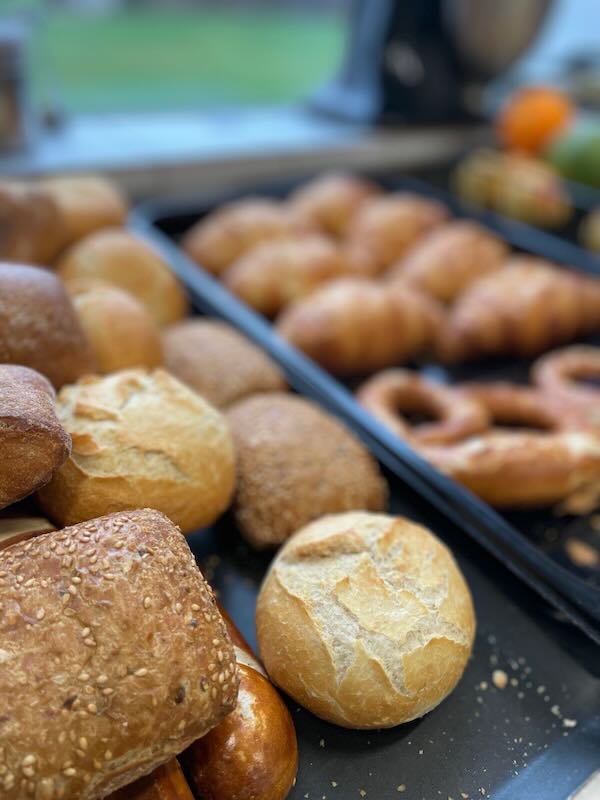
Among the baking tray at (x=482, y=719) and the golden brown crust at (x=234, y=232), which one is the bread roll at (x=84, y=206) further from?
the baking tray at (x=482, y=719)

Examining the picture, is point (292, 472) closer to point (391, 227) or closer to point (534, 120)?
point (391, 227)

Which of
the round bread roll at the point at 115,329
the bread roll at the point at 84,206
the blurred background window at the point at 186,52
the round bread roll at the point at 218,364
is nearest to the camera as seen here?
the round bread roll at the point at 115,329

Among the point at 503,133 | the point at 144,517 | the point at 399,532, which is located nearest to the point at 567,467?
the point at 399,532


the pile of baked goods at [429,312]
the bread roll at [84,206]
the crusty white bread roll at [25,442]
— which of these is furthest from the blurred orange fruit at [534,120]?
the crusty white bread roll at [25,442]

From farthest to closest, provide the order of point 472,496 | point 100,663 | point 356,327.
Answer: point 356,327 < point 472,496 < point 100,663

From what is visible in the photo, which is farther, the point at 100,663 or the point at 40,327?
the point at 40,327

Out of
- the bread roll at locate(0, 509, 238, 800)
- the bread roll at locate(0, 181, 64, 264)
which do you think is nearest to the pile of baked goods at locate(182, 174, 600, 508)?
the bread roll at locate(0, 181, 64, 264)

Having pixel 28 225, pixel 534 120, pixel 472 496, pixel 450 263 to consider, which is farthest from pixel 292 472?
pixel 534 120
